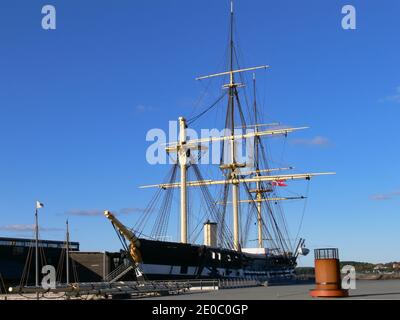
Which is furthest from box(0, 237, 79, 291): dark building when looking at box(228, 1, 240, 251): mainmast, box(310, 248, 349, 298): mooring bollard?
box(310, 248, 349, 298): mooring bollard

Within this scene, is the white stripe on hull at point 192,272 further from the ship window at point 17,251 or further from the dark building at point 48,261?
the ship window at point 17,251

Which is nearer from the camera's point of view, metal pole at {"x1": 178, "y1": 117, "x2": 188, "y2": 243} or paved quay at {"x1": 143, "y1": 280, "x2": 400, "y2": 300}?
paved quay at {"x1": 143, "y1": 280, "x2": 400, "y2": 300}

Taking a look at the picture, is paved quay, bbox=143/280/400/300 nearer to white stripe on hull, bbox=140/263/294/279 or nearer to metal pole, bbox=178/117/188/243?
white stripe on hull, bbox=140/263/294/279

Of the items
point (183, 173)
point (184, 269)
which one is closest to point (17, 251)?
point (183, 173)

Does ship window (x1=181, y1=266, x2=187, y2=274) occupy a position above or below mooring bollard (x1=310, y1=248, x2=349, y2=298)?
below

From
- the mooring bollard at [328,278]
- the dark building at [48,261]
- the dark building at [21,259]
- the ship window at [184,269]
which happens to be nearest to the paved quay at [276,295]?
the mooring bollard at [328,278]

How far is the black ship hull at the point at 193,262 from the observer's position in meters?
53.2

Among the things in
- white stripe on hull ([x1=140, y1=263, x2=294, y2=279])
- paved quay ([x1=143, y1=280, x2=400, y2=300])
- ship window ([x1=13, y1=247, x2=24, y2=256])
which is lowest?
white stripe on hull ([x1=140, y1=263, x2=294, y2=279])

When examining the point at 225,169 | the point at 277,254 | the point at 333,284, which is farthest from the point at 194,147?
the point at 333,284

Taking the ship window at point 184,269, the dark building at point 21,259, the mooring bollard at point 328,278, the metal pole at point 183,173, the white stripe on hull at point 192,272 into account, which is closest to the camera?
the mooring bollard at point 328,278

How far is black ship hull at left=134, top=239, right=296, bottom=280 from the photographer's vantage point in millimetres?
53156

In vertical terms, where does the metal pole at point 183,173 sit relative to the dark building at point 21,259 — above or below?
above

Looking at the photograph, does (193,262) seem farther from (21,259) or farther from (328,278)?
(328,278)
